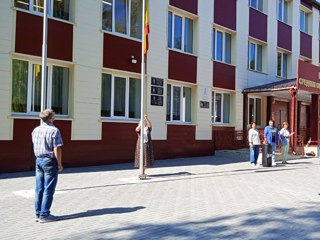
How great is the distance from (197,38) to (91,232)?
14.9 meters

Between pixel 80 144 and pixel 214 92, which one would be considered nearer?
pixel 80 144

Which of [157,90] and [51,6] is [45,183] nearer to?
[51,6]

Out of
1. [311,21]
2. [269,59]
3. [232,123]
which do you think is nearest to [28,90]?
[232,123]

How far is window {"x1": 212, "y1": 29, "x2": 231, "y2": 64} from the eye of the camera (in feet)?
69.6

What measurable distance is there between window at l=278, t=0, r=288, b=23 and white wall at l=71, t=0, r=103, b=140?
15166mm

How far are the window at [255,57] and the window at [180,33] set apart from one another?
18.0 feet

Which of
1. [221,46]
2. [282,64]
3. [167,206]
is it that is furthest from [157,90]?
[282,64]

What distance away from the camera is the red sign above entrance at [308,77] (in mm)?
20047

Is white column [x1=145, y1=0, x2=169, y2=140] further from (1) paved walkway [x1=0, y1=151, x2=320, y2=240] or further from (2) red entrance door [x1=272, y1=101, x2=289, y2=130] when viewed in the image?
(2) red entrance door [x1=272, y1=101, x2=289, y2=130]

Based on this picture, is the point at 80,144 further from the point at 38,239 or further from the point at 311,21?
the point at 311,21

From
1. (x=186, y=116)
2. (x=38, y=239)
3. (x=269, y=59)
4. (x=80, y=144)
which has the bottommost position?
(x=38, y=239)

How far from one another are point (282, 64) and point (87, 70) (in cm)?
1640

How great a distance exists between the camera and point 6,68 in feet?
39.8

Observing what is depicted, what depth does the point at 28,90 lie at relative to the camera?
1301 cm
